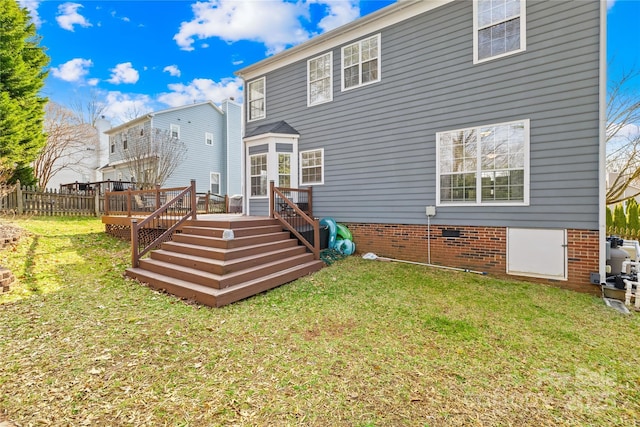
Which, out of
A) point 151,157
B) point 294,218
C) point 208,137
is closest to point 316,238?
point 294,218

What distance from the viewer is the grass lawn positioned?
2371 mm

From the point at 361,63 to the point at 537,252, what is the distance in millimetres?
6610

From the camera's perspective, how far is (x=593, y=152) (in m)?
5.45

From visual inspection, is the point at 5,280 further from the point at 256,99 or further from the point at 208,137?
the point at 208,137

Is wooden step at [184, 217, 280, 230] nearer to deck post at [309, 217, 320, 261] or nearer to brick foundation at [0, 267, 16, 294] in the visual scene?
deck post at [309, 217, 320, 261]

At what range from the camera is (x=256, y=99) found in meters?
10.7

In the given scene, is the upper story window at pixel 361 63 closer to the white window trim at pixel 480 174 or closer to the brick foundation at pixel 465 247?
the white window trim at pixel 480 174

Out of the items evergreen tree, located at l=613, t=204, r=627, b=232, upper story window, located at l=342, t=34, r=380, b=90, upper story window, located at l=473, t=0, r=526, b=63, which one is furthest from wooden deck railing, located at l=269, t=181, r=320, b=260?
evergreen tree, located at l=613, t=204, r=627, b=232

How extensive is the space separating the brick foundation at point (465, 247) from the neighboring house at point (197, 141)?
46.1 feet

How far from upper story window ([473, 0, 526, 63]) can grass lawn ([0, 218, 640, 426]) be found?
518 centimetres

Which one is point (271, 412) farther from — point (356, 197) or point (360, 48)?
point (360, 48)

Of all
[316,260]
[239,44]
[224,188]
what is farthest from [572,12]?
[224,188]

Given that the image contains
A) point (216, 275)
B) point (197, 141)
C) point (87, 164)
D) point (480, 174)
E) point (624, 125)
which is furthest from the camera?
point (87, 164)

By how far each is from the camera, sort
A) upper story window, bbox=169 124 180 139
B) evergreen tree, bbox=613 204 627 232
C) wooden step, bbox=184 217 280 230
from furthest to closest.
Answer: upper story window, bbox=169 124 180 139, evergreen tree, bbox=613 204 627 232, wooden step, bbox=184 217 280 230
